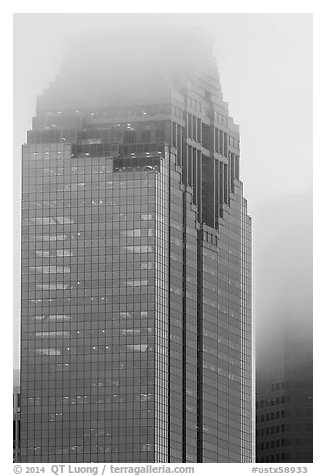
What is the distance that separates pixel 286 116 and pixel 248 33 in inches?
597

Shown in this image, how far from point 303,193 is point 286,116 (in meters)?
6.33

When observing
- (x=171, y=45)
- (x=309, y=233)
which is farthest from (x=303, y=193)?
(x=171, y=45)

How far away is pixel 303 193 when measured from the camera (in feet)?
623
